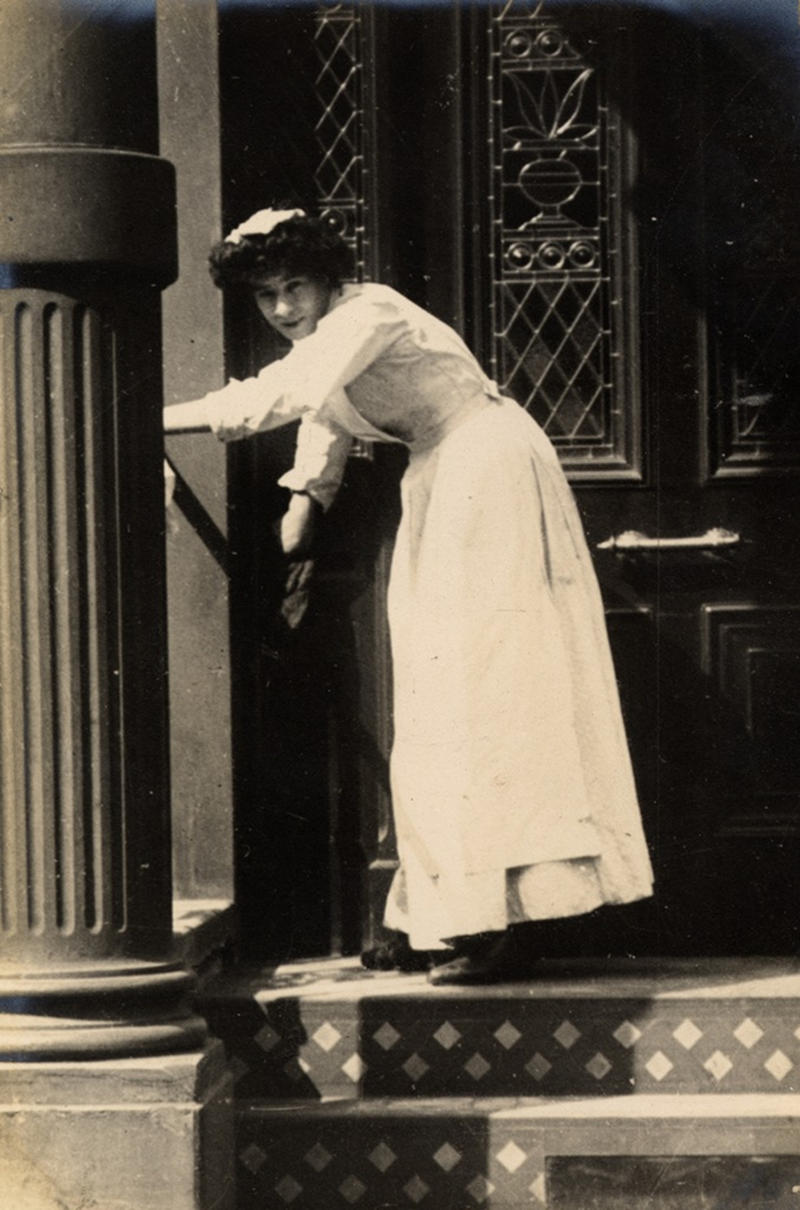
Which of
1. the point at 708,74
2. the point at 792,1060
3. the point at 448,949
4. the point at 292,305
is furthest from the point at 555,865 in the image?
the point at 708,74

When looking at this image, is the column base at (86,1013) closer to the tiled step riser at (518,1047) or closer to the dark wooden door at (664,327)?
the tiled step riser at (518,1047)

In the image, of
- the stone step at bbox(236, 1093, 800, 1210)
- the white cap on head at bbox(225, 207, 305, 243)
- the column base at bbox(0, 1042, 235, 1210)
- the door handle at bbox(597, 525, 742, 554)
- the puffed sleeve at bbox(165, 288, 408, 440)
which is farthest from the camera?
the door handle at bbox(597, 525, 742, 554)

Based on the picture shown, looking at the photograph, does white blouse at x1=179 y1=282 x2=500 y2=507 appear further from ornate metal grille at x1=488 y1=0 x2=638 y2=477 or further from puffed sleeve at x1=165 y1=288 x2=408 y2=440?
ornate metal grille at x1=488 y1=0 x2=638 y2=477

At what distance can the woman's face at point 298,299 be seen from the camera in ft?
19.7

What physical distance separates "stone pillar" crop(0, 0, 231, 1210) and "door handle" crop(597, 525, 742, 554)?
1648 mm

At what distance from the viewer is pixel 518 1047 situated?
568cm

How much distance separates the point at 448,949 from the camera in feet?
19.2

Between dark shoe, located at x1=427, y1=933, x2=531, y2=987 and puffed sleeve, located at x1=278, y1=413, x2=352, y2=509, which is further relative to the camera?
puffed sleeve, located at x1=278, y1=413, x2=352, y2=509

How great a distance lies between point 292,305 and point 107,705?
1.40 metres

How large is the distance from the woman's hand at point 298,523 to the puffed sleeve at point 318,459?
26 millimetres

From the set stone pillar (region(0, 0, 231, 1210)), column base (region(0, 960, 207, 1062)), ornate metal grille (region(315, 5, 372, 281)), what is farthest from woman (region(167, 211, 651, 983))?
column base (region(0, 960, 207, 1062))

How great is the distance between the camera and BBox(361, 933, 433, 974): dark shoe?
6.02 metres

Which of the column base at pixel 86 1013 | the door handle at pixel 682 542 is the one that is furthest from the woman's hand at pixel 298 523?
the column base at pixel 86 1013

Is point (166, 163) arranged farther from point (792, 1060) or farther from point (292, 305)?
point (792, 1060)
